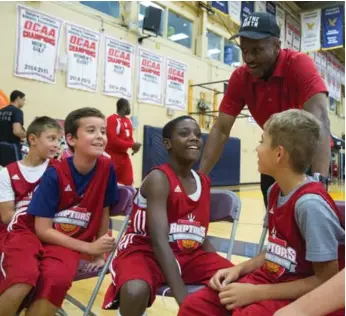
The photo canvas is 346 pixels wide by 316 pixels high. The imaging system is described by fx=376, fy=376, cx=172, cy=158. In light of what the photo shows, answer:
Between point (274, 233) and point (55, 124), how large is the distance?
5.27 feet

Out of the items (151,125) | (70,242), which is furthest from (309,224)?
(151,125)

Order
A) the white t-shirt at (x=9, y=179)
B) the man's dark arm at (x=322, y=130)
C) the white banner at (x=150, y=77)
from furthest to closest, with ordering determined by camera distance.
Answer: the white banner at (x=150, y=77) → the white t-shirt at (x=9, y=179) → the man's dark arm at (x=322, y=130)

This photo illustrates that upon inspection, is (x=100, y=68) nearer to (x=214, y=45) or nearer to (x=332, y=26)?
(x=214, y=45)

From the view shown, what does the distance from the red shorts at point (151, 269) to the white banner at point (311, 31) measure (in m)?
9.55

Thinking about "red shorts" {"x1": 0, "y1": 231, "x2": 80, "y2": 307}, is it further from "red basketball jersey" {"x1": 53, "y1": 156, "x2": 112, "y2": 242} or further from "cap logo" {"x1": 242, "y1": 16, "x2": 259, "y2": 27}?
"cap logo" {"x1": 242, "y1": 16, "x2": 259, "y2": 27}

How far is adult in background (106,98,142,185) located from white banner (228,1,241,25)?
481cm

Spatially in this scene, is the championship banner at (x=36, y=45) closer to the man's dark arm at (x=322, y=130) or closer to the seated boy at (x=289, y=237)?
the man's dark arm at (x=322, y=130)

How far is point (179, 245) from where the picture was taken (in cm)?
177

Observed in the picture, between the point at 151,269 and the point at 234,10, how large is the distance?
340 inches

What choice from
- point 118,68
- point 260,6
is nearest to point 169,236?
point 118,68

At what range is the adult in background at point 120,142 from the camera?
548 centimetres

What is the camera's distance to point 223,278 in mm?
1449

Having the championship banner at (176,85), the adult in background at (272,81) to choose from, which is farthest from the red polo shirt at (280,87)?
the championship banner at (176,85)

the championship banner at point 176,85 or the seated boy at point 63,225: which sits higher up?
the championship banner at point 176,85
